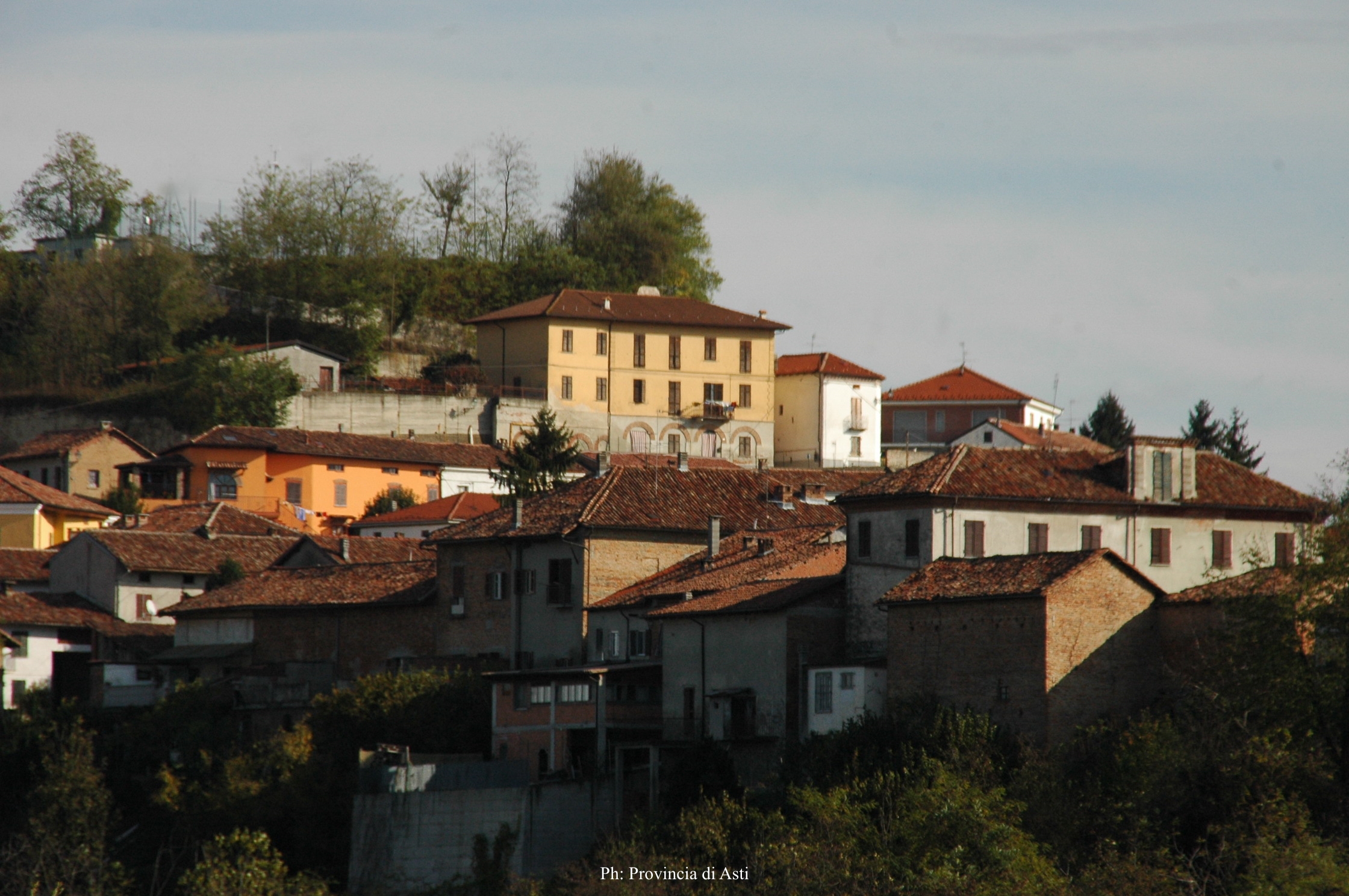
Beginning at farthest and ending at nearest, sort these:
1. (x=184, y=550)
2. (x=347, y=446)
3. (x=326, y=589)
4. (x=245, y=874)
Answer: (x=347, y=446) → (x=184, y=550) → (x=326, y=589) → (x=245, y=874)

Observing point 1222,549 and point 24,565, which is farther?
point 24,565

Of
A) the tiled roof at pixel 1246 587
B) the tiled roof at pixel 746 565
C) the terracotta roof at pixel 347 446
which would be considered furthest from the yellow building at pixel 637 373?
the tiled roof at pixel 1246 587

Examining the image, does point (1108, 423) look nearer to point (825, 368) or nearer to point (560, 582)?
point (825, 368)

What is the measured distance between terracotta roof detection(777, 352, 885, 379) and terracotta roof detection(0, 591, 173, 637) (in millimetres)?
36892

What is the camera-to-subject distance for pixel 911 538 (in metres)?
41.2

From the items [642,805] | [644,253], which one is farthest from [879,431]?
[642,805]

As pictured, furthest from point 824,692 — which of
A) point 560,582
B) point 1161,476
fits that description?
point 560,582

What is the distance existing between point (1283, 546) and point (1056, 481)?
5390 mm

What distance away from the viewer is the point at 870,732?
36469 mm

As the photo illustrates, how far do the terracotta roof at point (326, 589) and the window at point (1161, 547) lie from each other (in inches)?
712

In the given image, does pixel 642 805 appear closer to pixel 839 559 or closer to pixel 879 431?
pixel 839 559

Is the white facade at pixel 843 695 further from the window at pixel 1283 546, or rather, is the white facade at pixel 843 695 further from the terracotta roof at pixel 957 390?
the terracotta roof at pixel 957 390

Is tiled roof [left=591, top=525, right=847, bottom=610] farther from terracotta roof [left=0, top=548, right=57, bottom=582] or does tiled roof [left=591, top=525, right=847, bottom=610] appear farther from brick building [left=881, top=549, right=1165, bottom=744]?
terracotta roof [left=0, top=548, right=57, bottom=582]

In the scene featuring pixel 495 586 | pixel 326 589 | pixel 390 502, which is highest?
pixel 390 502
